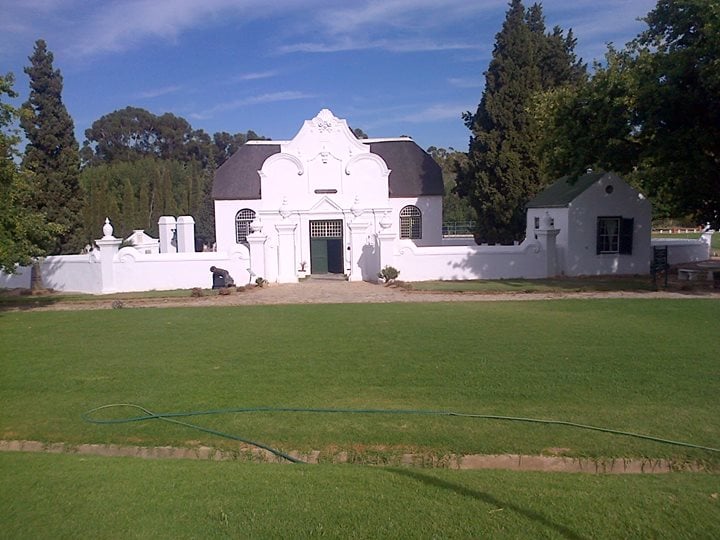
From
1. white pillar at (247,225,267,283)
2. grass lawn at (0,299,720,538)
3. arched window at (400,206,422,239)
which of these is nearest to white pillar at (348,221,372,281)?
white pillar at (247,225,267,283)

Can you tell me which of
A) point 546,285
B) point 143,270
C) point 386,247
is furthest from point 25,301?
point 546,285

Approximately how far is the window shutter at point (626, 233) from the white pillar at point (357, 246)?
10.8 meters

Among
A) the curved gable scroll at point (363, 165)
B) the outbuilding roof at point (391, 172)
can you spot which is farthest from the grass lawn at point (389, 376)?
the outbuilding roof at point (391, 172)

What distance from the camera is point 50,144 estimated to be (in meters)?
27.5

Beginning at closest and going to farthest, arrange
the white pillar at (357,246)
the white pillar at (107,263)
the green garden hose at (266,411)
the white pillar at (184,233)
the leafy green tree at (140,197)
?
the green garden hose at (266,411), the white pillar at (107,263), the white pillar at (357,246), the white pillar at (184,233), the leafy green tree at (140,197)

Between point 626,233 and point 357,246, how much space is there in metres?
11.5

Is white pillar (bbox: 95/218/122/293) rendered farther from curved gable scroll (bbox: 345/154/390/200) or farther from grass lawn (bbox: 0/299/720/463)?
curved gable scroll (bbox: 345/154/390/200)

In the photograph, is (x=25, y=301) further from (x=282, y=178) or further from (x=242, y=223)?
(x=282, y=178)

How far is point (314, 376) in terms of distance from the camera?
10180mm

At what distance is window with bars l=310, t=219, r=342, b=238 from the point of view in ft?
102

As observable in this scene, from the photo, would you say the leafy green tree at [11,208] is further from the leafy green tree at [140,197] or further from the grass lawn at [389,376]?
the leafy green tree at [140,197]

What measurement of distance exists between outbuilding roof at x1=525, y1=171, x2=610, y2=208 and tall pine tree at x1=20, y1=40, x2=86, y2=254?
2070cm

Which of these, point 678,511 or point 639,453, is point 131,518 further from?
point 639,453

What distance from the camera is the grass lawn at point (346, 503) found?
4766 millimetres
